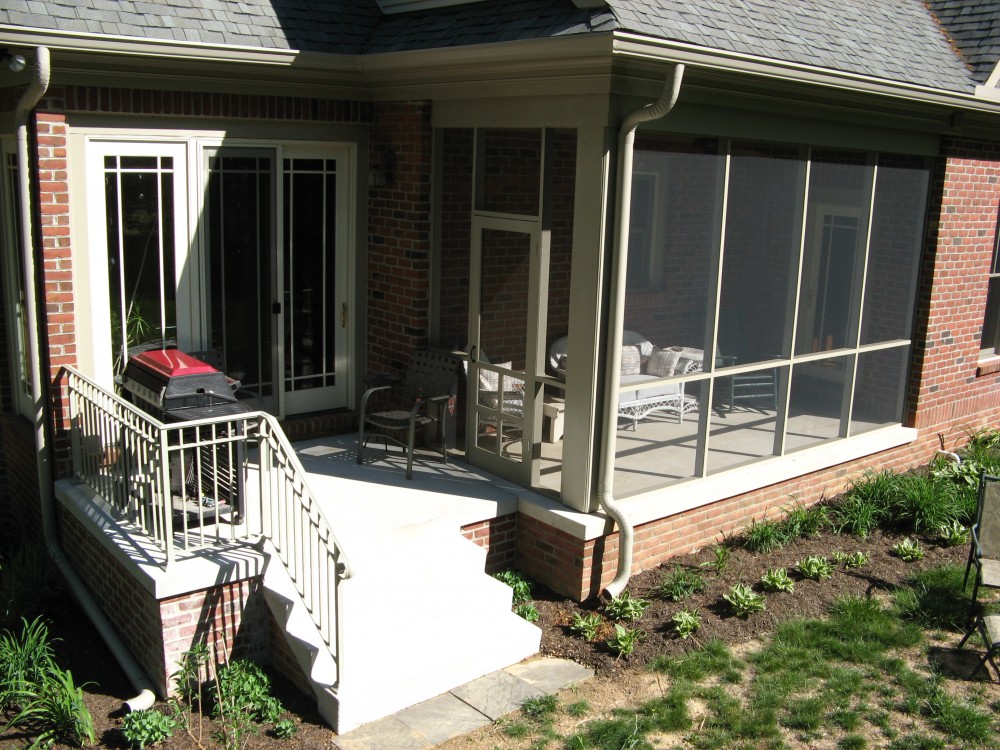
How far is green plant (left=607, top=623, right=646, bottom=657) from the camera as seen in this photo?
232 inches

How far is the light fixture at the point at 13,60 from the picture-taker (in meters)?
5.77

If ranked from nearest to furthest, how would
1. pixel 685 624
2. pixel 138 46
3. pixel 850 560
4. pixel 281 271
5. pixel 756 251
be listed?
pixel 685 624 < pixel 138 46 < pixel 850 560 < pixel 281 271 < pixel 756 251

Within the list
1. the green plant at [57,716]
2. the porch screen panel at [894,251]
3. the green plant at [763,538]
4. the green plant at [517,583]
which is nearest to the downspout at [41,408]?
the green plant at [57,716]

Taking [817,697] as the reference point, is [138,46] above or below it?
above

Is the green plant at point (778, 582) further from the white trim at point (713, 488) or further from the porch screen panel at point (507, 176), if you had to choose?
the porch screen panel at point (507, 176)

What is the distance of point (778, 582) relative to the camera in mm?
6633

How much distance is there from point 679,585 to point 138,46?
4946mm

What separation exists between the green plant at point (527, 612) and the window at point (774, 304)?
1215 mm

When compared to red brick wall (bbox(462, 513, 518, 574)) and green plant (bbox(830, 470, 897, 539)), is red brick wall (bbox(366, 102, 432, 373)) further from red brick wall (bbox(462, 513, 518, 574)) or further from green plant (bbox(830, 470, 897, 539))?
green plant (bbox(830, 470, 897, 539))

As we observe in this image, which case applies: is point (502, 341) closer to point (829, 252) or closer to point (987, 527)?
point (987, 527)

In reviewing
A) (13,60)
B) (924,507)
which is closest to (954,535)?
(924,507)

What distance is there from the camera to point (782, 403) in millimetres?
7867

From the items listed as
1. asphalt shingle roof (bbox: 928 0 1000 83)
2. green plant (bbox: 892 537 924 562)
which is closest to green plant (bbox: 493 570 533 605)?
green plant (bbox: 892 537 924 562)

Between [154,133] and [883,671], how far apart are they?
584 cm
